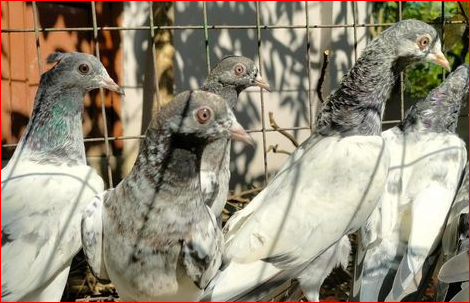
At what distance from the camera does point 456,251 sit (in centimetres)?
258

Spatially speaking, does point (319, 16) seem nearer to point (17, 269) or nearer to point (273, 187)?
point (273, 187)

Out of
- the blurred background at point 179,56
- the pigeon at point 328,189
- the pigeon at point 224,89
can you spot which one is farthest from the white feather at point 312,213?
the blurred background at point 179,56

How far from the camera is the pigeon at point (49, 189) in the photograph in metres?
2.33

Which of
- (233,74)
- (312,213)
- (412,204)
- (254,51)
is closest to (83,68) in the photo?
(233,74)

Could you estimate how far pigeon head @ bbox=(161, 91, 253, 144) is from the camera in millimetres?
1892

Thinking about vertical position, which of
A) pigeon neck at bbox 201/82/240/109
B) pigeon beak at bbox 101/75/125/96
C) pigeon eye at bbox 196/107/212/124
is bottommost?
pigeon eye at bbox 196/107/212/124

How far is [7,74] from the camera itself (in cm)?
446

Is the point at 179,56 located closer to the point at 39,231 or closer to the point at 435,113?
the point at 435,113

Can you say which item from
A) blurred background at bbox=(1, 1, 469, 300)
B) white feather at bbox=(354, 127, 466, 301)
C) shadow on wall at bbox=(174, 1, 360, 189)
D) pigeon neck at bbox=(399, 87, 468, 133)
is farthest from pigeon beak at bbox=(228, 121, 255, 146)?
shadow on wall at bbox=(174, 1, 360, 189)

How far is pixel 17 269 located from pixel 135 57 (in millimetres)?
3008

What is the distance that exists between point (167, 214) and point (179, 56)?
350cm

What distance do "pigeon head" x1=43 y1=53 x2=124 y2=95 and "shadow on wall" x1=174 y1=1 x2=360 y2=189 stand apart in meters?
2.67

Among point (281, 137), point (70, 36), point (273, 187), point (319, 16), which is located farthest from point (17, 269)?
point (319, 16)

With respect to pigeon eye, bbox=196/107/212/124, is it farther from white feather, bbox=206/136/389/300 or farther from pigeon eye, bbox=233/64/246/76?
pigeon eye, bbox=233/64/246/76
